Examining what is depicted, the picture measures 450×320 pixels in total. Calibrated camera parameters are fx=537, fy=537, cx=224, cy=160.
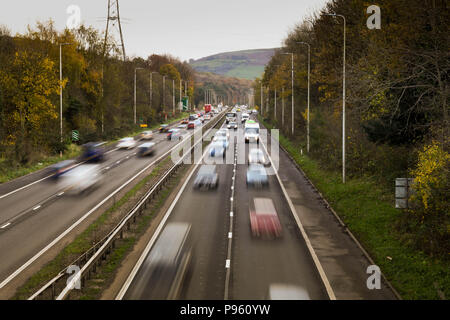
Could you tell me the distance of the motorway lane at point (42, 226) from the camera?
1931cm

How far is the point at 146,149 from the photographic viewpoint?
5672 centimetres

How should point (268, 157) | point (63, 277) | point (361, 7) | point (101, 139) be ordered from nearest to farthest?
point (63, 277) → point (361, 7) → point (268, 157) → point (101, 139)

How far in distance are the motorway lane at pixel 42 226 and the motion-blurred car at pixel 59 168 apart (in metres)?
3.65

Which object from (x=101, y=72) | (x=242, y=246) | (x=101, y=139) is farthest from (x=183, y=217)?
(x=101, y=72)

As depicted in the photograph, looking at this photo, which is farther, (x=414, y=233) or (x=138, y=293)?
(x=414, y=233)

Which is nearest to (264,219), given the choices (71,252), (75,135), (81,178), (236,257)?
(236,257)

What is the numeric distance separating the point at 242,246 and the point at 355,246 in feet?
14.4

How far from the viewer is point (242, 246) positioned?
813 inches

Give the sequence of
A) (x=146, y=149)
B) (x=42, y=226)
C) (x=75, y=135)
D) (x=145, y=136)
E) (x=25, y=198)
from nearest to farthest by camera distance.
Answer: (x=42, y=226), (x=25, y=198), (x=75, y=135), (x=146, y=149), (x=145, y=136)

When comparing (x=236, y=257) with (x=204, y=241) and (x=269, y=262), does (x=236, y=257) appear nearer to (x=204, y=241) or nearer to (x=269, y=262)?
(x=269, y=262)

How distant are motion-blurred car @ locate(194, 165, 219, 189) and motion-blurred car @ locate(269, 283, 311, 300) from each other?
59.5ft

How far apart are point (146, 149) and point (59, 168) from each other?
1610 cm
